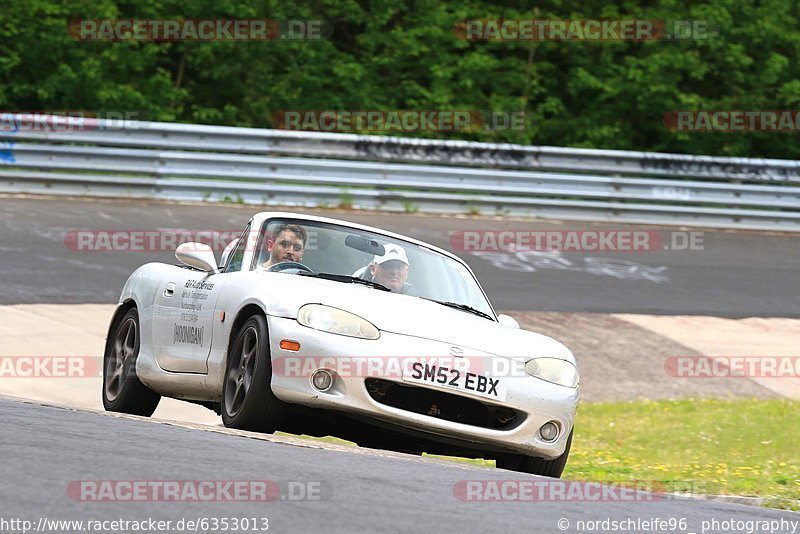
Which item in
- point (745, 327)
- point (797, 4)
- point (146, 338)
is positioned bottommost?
point (745, 327)

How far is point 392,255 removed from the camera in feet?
27.5

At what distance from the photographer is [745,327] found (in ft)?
51.8

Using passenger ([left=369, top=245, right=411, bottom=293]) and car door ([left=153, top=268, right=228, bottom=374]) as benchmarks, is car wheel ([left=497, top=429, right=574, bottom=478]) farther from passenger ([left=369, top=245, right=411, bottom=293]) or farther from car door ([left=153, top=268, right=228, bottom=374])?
car door ([left=153, top=268, right=228, bottom=374])

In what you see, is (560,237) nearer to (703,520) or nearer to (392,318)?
(392,318)

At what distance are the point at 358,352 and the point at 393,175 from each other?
42.8ft

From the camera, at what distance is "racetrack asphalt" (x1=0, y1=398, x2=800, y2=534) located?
182 inches

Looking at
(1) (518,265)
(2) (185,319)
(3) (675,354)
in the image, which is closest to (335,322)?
(2) (185,319)

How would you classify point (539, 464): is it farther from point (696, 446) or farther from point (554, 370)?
point (696, 446)

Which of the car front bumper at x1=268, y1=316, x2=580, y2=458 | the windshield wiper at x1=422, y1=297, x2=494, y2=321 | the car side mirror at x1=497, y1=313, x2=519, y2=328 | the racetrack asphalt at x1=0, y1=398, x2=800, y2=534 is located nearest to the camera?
the racetrack asphalt at x1=0, y1=398, x2=800, y2=534

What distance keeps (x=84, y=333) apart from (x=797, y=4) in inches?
663

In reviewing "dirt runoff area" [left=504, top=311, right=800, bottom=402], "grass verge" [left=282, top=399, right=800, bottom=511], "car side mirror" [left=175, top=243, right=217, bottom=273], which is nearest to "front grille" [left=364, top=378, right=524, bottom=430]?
"grass verge" [left=282, top=399, right=800, bottom=511]

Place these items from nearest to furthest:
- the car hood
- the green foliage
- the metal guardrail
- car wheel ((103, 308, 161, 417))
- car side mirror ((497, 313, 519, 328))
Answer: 1. the car hood
2. car side mirror ((497, 313, 519, 328))
3. car wheel ((103, 308, 161, 417))
4. the metal guardrail
5. the green foliage

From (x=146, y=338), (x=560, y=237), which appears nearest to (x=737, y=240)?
(x=560, y=237)

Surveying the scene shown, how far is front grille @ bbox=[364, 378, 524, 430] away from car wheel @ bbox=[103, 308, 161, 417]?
244cm
